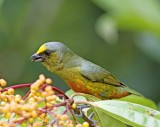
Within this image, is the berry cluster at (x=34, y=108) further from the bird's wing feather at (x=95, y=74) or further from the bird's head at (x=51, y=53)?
the bird's wing feather at (x=95, y=74)

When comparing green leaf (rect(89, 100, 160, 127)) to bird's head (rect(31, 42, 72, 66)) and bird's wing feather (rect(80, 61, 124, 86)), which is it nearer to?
bird's head (rect(31, 42, 72, 66))

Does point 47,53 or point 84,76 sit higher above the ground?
point 47,53

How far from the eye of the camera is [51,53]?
402 centimetres

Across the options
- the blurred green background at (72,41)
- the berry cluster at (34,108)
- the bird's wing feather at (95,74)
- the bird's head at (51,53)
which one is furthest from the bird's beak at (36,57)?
the blurred green background at (72,41)

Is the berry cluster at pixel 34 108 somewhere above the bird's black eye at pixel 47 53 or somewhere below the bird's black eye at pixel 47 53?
below

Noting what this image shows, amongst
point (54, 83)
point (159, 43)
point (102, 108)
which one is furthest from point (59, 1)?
point (102, 108)

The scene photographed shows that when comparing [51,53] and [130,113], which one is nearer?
[130,113]

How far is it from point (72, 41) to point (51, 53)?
15.0ft

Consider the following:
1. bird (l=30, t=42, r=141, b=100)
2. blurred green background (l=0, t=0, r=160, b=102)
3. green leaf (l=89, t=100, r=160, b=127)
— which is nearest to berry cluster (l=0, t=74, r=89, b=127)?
green leaf (l=89, t=100, r=160, b=127)

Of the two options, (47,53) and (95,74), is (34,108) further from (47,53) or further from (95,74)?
(95,74)

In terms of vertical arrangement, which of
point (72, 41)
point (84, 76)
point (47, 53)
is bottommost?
point (72, 41)

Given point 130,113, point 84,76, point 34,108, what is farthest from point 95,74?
point 34,108

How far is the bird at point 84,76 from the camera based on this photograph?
4.17 meters

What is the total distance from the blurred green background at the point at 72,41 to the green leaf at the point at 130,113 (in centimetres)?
349
